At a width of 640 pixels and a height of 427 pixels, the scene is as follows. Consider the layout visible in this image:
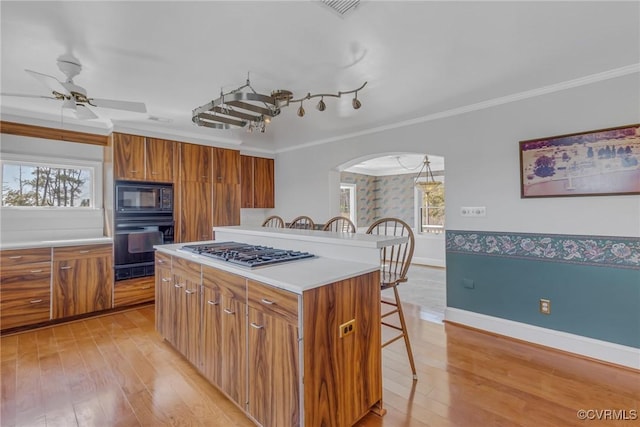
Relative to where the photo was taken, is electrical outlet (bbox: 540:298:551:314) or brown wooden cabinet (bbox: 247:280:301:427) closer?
brown wooden cabinet (bbox: 247:280:301:427)

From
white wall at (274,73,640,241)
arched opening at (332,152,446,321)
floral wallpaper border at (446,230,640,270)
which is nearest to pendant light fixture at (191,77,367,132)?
white wall at (274,73,640,241)

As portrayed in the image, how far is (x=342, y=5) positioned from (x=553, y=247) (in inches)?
111

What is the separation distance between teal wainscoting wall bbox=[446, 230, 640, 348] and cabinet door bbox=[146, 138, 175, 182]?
3.87m

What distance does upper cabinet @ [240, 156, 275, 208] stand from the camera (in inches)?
210

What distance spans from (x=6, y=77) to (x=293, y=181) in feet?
12.1

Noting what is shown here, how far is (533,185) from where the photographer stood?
288 centimetres

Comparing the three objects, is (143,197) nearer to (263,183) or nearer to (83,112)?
(83,112)

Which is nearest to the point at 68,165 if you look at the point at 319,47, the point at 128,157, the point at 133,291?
the point at 128,157

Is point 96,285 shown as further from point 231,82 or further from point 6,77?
point 231,82

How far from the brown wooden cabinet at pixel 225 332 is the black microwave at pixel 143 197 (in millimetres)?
2480

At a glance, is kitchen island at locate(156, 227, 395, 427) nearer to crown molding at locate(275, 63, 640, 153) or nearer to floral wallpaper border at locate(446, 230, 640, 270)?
floral wallpaper border at locate(446, 230, 640, 270)

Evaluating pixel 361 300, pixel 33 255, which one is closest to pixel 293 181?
pixel 33 255

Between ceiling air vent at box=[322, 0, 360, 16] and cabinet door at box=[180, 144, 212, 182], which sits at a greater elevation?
ceiling air vent at box=[322, 0, 360, 16]

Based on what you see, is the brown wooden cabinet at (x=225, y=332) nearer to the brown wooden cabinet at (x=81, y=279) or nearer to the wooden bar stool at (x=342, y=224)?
the wooden bar stool at (x=342, y=224)
